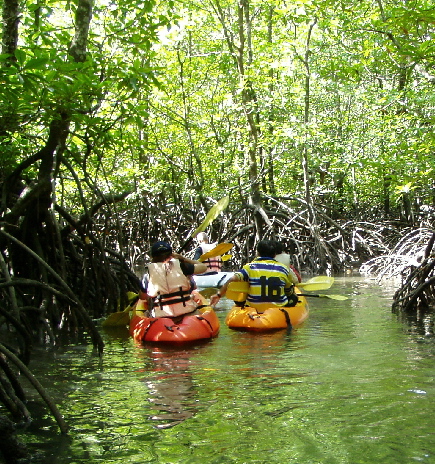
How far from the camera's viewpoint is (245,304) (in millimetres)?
7176

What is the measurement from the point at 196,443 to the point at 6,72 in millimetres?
2426

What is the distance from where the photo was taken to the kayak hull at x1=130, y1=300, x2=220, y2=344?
236 inches

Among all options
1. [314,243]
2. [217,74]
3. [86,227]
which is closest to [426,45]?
[86,227]

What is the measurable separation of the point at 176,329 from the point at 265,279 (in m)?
1.37

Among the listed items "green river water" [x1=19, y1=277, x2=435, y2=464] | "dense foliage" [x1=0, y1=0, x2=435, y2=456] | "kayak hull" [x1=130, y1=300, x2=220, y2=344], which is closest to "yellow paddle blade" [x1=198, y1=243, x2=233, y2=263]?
"kayak hull" [x1=130, y1=300, x2=220, y2=344]

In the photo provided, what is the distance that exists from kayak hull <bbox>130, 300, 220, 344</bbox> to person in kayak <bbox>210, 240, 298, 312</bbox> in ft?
2.48

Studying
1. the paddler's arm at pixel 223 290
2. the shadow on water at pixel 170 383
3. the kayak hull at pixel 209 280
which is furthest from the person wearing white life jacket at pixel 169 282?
the kayak hull at pixel 209 280

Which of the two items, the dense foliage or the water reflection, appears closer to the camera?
the water reflection

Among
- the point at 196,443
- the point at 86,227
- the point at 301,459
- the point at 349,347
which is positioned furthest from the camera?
the point at 86,227

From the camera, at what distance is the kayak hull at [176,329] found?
5.99 m

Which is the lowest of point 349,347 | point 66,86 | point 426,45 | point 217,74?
point 349,347

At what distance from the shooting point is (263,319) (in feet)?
21.9

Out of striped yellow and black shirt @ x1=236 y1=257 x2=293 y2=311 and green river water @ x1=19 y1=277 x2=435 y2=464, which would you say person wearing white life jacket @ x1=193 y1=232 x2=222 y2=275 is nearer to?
striped yellow and black shirt @ x1=236 y1=257 x2=293 y2=311

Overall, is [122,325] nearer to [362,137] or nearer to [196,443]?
[196,443]
